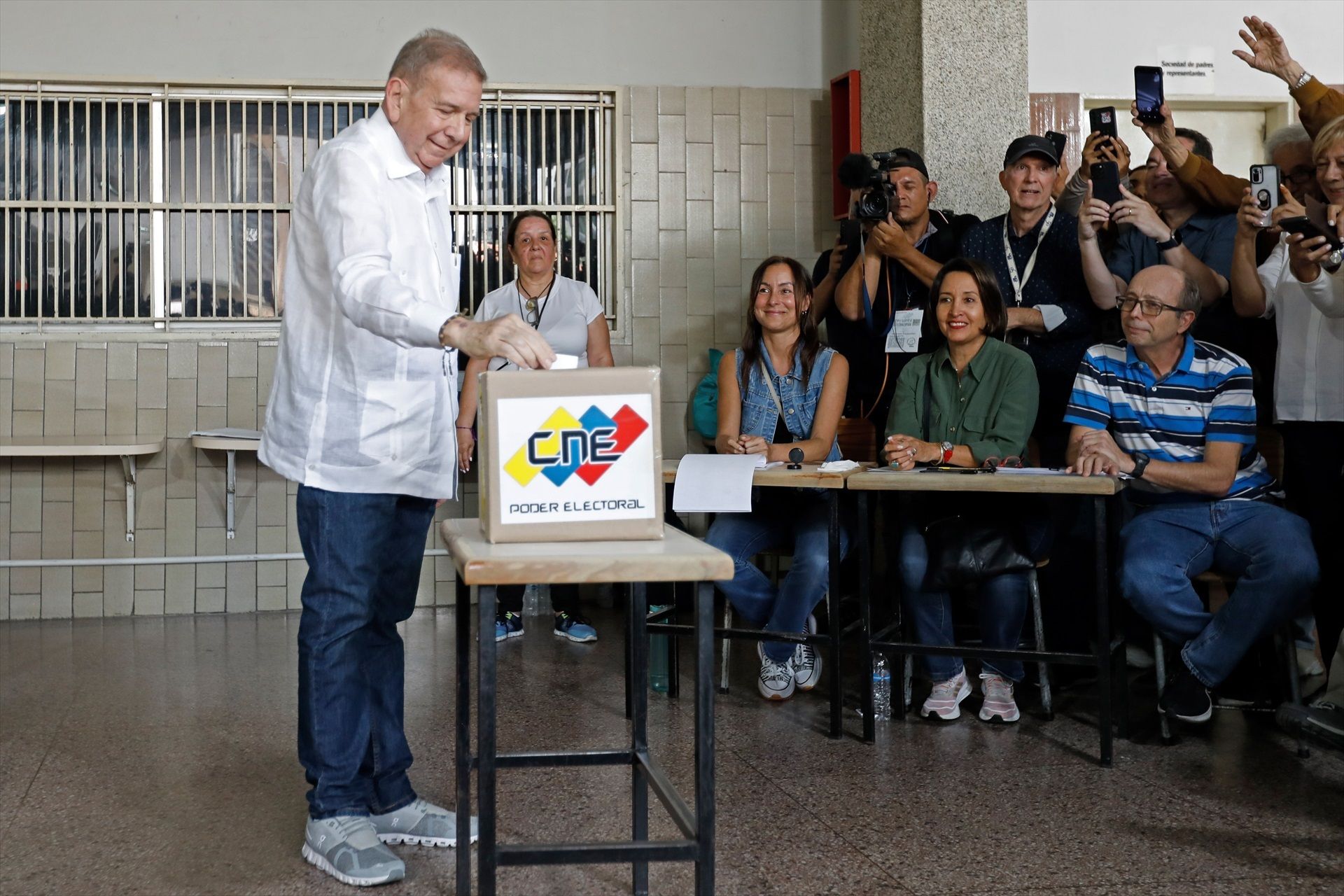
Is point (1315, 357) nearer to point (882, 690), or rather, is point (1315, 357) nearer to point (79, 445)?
point (882, 690)

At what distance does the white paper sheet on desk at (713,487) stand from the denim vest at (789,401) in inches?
20.8

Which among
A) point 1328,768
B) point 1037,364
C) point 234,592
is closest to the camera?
point 1328,768

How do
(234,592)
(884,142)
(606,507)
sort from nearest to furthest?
1. (606,507)
2. (884,142)
3. (234,592)

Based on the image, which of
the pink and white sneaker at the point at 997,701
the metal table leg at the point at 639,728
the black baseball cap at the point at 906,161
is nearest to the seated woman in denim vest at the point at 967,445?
the pink and white sneaker at the point at 997,701

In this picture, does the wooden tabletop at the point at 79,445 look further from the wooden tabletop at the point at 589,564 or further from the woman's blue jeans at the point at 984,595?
the wooden tabletop at the point at 589,564

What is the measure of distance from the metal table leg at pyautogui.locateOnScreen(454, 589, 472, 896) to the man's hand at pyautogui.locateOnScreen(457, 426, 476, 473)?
2.23 metres

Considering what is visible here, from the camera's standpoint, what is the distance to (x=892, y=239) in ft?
12.9

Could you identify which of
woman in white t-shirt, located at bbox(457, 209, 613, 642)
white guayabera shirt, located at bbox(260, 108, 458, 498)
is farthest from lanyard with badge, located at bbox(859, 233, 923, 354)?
white guayabera shirt, located at bbox(260, 108, 458, 498)

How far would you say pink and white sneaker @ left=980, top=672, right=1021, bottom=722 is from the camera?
3.37 metres

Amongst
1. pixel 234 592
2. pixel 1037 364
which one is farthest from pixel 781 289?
pixel 234 592

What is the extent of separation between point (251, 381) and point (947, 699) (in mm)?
3370

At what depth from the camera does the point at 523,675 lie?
4.04 meters

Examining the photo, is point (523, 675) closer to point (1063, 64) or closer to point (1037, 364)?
point (1037, 364)

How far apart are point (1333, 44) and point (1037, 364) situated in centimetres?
309
